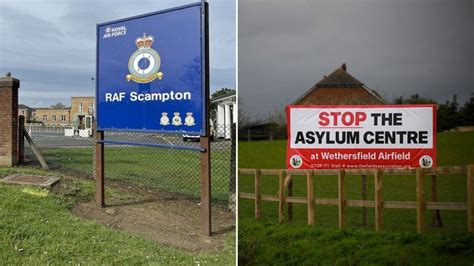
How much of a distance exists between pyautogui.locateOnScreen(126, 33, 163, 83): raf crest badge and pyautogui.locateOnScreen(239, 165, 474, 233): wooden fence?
119cm

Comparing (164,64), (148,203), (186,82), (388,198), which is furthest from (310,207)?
(148,203)

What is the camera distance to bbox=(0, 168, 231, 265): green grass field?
Result: 289 centimetres

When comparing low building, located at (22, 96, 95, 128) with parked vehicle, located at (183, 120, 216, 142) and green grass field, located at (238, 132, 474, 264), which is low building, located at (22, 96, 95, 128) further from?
green grass field, located at (238, 132, 474, 264)

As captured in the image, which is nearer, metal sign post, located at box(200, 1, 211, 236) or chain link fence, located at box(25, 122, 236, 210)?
metal sign post, located at box(200, 1, 211, 236)

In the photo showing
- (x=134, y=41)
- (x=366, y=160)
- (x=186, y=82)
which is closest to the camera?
(x=366, y=160)

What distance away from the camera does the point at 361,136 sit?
265 cm

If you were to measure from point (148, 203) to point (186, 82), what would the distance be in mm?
1499

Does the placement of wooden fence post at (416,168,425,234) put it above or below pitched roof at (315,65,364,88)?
below

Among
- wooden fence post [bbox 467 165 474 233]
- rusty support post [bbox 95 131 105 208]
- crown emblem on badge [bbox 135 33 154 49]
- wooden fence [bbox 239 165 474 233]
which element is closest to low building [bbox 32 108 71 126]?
rusty support post [bbox 95 131 105 208]

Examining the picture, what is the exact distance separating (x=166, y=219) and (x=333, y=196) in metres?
1.51

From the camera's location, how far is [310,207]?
293 cm

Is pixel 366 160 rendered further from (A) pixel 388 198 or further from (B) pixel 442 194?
(B) pixel 442 194

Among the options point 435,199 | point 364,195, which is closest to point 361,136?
point 364,195

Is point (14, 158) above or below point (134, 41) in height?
below
